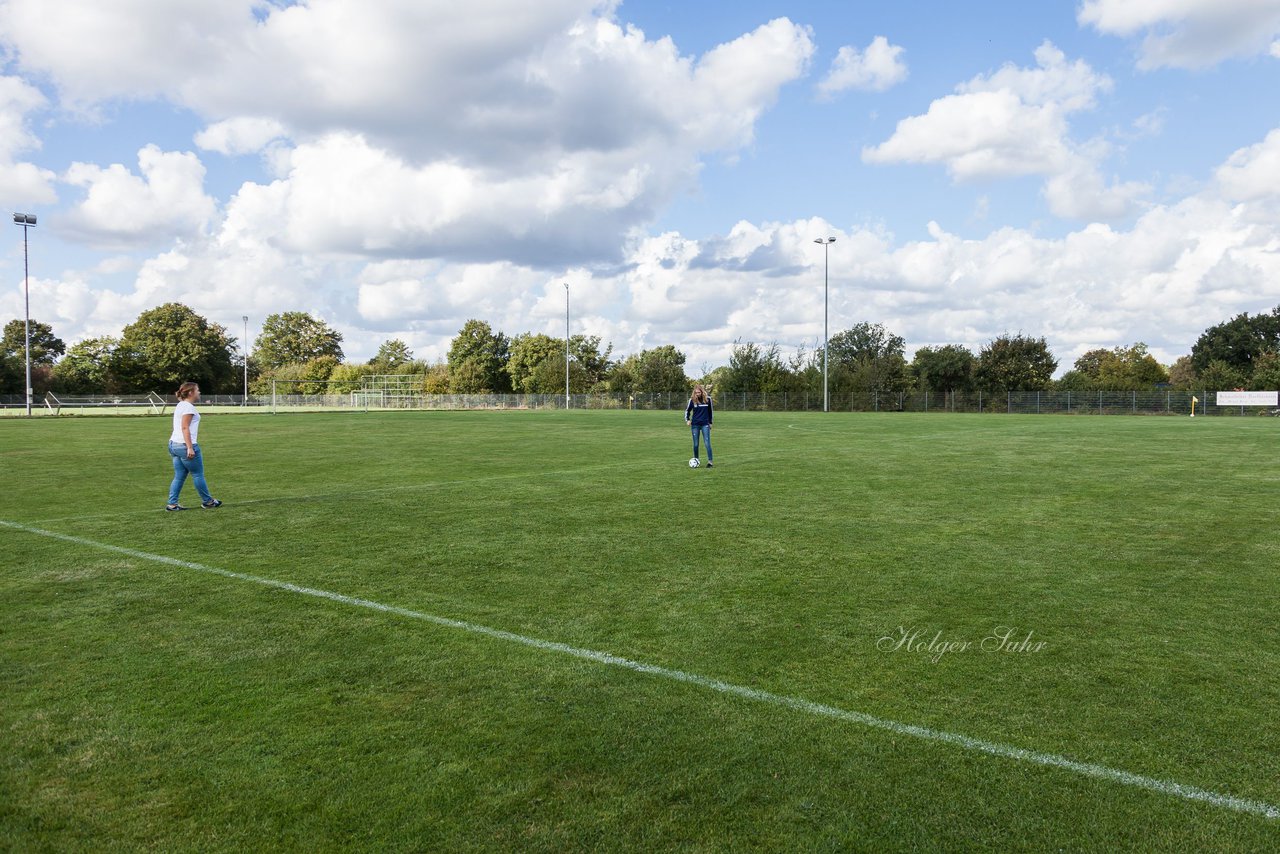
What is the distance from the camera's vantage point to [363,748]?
404 cm

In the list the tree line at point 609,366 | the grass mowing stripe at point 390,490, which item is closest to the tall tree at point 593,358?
the tree line at point 609,366

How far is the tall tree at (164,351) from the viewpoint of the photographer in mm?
98250

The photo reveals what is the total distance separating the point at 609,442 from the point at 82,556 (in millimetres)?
18294

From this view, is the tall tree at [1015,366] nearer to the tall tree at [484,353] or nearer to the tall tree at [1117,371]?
the tall tree at [1117,371]

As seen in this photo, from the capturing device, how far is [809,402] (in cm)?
7175

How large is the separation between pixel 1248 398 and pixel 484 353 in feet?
272

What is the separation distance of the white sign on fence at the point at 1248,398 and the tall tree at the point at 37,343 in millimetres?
125271

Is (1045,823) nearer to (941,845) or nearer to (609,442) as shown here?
(941,845)

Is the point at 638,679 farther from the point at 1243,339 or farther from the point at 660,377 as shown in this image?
the point at 1243,339

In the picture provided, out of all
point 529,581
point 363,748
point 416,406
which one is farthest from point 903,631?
point 416,406

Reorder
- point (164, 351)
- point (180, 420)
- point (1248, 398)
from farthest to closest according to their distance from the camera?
point (164, 351) → point (1248, 398) → point (180, 420)

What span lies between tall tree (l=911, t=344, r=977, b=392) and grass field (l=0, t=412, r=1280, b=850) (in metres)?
69.1

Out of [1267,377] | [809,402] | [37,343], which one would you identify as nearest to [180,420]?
[809,402]

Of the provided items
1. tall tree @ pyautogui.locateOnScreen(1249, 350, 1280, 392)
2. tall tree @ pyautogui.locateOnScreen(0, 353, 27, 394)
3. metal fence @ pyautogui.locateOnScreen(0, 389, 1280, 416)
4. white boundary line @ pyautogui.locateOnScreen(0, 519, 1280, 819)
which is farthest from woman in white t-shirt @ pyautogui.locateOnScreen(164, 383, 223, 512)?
tall tree @ pyautogui.locateOnScreen(0, 353, 27, 394)
